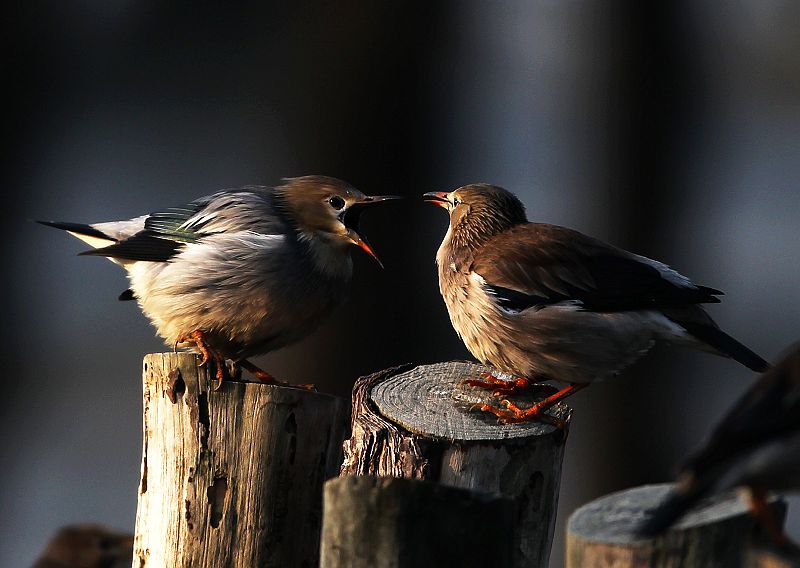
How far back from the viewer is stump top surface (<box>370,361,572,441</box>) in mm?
4668

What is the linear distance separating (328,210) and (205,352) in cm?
109

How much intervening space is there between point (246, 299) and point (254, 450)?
1190mm

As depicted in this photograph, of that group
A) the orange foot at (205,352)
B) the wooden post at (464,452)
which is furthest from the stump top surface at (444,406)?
the orange foot at (205,352)

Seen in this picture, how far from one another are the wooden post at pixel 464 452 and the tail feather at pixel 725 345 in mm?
979

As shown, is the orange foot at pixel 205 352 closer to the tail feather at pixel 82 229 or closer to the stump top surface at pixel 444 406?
the stump top surface at pixel 444 406

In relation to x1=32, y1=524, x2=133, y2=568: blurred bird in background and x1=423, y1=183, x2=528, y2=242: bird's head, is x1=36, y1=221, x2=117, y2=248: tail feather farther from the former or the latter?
x1=32, y1=524, x2=133, y2=568: blurred bird in background

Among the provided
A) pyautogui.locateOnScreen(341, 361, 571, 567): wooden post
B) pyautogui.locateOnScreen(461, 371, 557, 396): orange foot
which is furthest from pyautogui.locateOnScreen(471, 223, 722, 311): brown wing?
pyautogui.locateOnScreen(341, 361, 571, 567): wooden post

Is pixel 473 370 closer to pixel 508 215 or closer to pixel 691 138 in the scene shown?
pixel 508 215

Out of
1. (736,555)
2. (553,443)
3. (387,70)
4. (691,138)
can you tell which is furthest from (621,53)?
(736,555)

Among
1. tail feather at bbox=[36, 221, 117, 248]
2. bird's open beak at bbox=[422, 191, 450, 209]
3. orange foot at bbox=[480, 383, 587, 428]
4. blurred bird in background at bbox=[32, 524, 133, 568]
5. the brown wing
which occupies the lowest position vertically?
blurred bird in background at bbox=[32, 524, 133, 568]

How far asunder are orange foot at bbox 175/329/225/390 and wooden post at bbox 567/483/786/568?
186 cm

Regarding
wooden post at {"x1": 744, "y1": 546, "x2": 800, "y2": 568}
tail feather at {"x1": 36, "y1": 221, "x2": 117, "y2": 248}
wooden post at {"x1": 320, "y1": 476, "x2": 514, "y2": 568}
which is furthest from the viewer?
tail feather at {"x1": 36, "y1": 221, "x2": 117, "y2": 248}

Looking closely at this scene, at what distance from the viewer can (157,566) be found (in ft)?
14.6

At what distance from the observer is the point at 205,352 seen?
5250 mm
